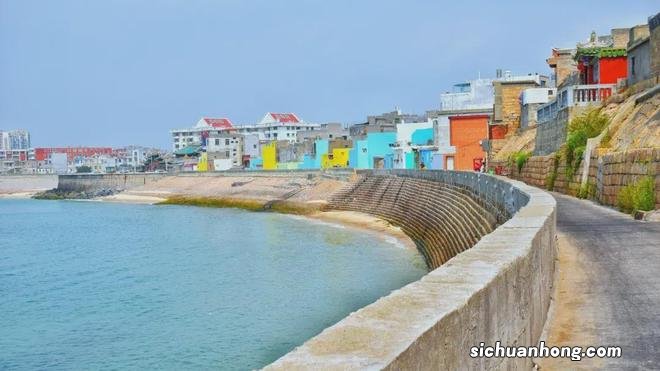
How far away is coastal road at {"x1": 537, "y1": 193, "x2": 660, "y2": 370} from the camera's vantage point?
699cm

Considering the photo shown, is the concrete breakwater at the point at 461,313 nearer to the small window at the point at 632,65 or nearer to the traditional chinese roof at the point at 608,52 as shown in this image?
the small window at the point at 632,65

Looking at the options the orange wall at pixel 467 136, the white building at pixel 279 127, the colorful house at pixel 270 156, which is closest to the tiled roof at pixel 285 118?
the white building at pixel 279 127

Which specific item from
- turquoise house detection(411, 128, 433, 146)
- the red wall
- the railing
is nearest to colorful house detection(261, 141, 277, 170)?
turquoise house detection(411, 128, 433, 146)

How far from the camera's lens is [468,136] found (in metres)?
57.5

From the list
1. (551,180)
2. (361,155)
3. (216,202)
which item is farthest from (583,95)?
(216,202)

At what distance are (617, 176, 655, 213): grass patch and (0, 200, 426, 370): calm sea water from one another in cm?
813

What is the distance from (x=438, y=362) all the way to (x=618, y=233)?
11520 millimetres

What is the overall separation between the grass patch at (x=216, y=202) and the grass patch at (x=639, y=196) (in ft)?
190

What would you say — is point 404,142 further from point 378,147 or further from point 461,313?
point 461,313

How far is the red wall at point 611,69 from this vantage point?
3462 centimetres

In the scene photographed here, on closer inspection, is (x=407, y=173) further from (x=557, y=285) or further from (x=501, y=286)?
(x=501, y=286)

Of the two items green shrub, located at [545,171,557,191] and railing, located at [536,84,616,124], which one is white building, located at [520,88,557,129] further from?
green shrub, located at [545,171,557,191]

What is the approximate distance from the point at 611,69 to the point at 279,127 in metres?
140

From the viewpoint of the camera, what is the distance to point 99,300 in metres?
26.3
